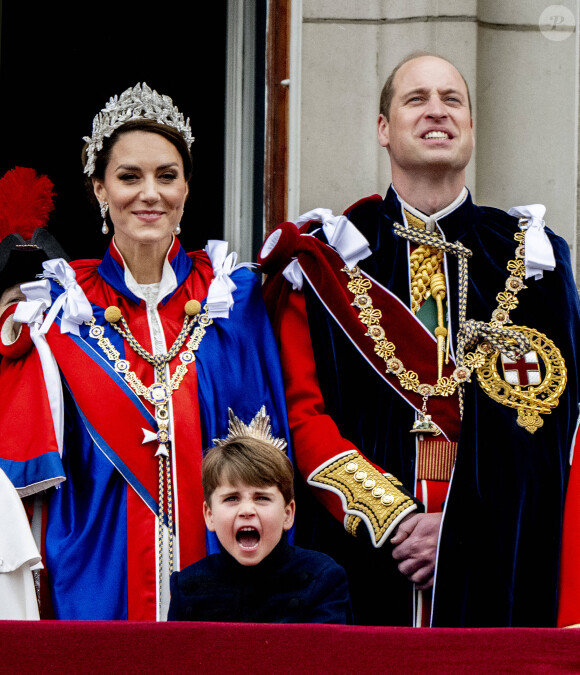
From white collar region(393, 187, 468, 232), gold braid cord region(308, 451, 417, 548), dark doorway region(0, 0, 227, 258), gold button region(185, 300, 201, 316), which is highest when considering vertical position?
dark doorway region(0, 0, 227, 258)

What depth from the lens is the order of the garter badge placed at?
3508 millimetres

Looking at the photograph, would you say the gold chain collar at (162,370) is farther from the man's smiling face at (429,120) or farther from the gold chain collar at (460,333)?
the man's smiling face at (429,120)

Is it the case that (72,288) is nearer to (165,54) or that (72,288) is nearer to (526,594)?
(526,594)

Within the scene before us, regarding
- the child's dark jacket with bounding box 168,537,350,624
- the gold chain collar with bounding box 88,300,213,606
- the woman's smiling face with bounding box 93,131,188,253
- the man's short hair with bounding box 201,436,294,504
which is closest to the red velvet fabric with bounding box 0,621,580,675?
the child's dark jacket with bounding box 168,537,350,624

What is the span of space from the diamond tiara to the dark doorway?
1.63 m

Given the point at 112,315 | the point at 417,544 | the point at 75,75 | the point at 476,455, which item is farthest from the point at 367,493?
the point at 75,75

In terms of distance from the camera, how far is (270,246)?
3.67 meters

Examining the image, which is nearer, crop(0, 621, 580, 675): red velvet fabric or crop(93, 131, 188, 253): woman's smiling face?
crop(0, 621, 580, 675): red velvet fabric

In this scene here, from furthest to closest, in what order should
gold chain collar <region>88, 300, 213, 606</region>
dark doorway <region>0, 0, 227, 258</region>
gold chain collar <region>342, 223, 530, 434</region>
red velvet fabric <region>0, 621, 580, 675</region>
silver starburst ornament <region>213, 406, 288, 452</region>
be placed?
dark doorway <region>0, 0, 227, 258</region>, gold chain collar <region>342, 223, 530, 434</region>, gold chain collar <region>88, 300, 213, 606</region>, silver starburst ornament <region>213, 406, 288, 452</region>, red velvet fabric <region>0, 621, 580, 675</region>

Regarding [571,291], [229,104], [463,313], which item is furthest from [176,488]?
[229,104]

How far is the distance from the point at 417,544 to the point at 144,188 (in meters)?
1.16

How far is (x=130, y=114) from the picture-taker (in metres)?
3.76

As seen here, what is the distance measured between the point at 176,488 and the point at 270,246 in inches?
26.9

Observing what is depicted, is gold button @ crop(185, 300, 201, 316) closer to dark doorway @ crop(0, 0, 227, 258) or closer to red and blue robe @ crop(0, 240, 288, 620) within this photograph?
red and blue robe @ crop(0, 240, 288, 620)
